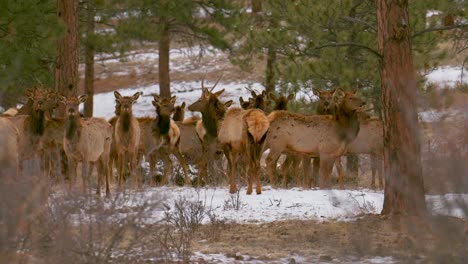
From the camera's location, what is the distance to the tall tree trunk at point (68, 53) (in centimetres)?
1950

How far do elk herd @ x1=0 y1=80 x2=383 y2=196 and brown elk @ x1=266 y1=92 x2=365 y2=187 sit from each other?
2cm

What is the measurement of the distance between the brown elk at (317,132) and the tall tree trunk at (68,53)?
4.55 m

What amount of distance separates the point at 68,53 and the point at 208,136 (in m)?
3.48

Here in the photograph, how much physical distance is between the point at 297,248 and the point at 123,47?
60.8 ft

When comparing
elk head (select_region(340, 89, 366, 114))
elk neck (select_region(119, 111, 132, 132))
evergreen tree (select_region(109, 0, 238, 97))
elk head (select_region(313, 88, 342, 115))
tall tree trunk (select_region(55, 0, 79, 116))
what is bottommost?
elk neck (select_region(119, 111, 132, 132))

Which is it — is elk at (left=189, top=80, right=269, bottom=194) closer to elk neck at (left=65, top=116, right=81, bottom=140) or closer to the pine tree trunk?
elk neck at (left=65, top=116, right=81, bottom=140)

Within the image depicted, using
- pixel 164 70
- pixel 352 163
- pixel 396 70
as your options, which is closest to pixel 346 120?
pixel 396 70

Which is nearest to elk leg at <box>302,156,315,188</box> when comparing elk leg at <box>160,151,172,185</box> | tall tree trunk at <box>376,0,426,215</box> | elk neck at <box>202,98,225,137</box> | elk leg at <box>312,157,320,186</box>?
elk leg at <box>312,157,320,186</box>

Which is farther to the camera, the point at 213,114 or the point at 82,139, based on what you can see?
the point at 213,114

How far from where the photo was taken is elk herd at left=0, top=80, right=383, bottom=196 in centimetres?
1622

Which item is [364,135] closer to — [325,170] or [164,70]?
[325,170]

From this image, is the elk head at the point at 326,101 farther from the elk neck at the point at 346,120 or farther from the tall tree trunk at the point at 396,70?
the tall tree trunk at the point at 396,70

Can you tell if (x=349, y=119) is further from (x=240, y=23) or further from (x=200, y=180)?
(x=240, y=23)

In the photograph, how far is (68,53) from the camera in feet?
64.3
